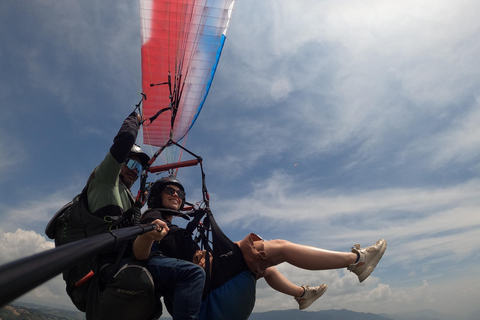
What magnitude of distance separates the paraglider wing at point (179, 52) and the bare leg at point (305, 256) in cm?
503

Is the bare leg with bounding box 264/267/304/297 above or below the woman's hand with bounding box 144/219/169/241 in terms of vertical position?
below

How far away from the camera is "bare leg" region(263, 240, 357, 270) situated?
349 cm

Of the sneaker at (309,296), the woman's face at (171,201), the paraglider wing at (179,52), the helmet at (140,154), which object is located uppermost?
the paraglider wing at (179,52)

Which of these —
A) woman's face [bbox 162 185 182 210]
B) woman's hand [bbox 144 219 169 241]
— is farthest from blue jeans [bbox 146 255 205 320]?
woman's face [bbox 162 185 182 210]

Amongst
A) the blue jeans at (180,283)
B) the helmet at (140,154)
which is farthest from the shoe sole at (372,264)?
the helmet at (140,154)

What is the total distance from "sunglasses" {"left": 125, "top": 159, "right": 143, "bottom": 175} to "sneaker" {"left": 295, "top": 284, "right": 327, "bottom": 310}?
332 centimetres

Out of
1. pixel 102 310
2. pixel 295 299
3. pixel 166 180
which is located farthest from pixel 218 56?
pixel 102 310

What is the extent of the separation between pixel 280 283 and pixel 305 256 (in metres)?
1.17

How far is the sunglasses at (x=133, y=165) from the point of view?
172 inches

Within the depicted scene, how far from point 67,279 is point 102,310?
66 centimetres

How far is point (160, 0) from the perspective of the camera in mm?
8336

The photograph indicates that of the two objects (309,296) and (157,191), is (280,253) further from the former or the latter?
(157,191)

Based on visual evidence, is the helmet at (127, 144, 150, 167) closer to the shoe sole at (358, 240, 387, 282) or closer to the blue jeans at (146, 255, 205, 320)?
the blue jeans at (146, 255, 205, 320)

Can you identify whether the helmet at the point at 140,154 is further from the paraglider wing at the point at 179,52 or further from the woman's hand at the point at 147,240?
the paraglider wing at the point at 179,52
